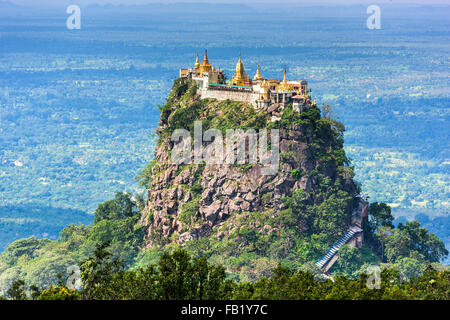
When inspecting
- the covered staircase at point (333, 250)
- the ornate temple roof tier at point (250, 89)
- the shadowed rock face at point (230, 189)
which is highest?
the ornate temple roof tier at point (250, 89)

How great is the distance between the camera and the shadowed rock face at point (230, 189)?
76.8 m

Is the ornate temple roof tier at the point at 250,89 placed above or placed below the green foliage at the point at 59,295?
above

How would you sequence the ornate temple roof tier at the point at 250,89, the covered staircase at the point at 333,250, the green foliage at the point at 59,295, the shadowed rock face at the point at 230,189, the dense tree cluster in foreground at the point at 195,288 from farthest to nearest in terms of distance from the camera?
the ornate temple roof tier at the point at 250,89
the shadowed rock face at the point at 230,189
the covered staircase at the point at 333,250
the dense tree cluster in foreground at the point at 195,288
the green foliage at the point at 59,295

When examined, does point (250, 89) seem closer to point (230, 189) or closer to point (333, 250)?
point (230, 189)

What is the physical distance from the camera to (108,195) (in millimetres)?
183250

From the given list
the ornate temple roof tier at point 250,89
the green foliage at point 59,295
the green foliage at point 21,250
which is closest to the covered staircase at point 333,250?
the ornate temple roof tier at point 250,89

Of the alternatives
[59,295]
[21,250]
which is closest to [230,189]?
[21,250]

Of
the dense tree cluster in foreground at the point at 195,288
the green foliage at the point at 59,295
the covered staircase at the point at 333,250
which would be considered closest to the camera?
the green foliage at the point at 59,295

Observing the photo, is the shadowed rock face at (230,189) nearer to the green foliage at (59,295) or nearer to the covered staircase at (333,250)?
the covered staircase at (333,250)

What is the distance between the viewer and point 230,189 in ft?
253

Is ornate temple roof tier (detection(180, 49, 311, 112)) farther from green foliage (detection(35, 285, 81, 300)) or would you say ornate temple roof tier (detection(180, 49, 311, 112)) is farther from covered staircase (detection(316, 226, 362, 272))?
green foliage (detection(35, 285, 81, 300))
